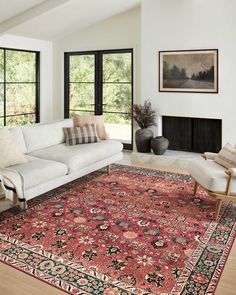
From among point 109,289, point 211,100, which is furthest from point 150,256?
point 211,100

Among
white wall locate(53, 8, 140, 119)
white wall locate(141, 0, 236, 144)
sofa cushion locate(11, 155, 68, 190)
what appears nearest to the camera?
sofa cushion locate(11, 155, 68, 190)

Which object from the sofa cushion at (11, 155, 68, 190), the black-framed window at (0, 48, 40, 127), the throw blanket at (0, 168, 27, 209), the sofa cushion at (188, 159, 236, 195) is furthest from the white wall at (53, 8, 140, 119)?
the throw blanket at (0, 168, 27, 209)

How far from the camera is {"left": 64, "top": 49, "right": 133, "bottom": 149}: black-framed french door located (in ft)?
24.3

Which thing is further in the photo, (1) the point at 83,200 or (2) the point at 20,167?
(1) the point at 83,200

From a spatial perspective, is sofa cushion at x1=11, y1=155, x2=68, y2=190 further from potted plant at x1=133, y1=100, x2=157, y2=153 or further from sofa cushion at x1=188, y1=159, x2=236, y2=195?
potted plant at x1=133, y1=100, x2=157, y2=153

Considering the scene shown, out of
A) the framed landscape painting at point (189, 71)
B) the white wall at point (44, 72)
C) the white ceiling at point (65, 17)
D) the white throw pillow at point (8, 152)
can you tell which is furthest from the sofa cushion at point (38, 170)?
the white wall at point (44, 72)

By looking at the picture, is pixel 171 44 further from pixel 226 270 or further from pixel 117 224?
pixel 226 270

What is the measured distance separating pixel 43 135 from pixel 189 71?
3002 mm

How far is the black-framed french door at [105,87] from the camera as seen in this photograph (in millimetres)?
7398

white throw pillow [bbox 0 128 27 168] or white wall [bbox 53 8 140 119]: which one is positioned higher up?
white wall [bbox 53 8 140 119]

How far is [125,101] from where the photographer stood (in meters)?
7.44

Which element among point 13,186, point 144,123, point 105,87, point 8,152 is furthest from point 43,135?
point 105,87

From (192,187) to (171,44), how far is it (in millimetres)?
2917

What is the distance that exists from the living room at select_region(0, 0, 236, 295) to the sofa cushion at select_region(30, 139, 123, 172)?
23 centimetres
